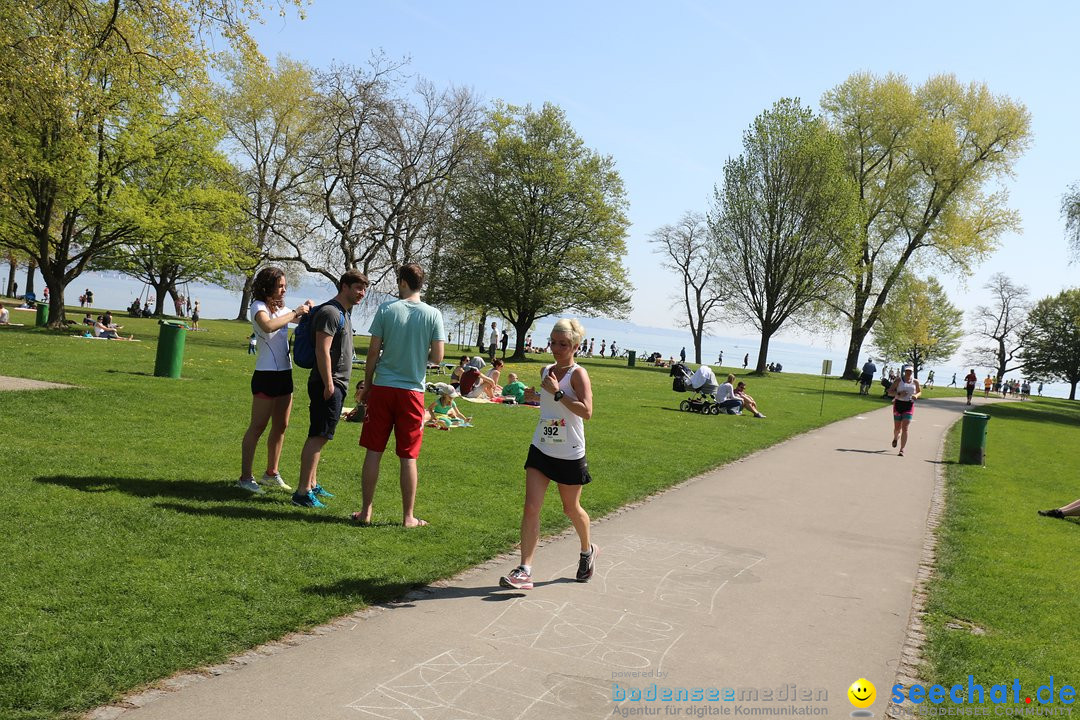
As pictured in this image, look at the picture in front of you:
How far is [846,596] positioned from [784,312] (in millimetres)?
41486

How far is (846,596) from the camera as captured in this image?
19.7 feet

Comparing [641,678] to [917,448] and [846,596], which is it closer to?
[846,596]

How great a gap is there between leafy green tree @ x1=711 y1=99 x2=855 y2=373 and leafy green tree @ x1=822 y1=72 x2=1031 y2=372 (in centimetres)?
212

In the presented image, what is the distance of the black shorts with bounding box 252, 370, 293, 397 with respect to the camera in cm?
727

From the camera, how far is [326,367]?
6.86 m

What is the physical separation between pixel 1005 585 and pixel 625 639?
3917mm

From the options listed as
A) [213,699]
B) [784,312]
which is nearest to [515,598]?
[213,699]

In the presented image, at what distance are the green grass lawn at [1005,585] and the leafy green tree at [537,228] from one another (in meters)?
31.8

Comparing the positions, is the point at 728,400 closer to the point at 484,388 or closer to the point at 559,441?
the point at 484,388

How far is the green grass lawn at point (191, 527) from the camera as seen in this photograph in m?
4.00

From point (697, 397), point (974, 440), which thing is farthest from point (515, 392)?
point (974, 440)

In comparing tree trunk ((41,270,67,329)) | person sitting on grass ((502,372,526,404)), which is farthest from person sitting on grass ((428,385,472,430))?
tree trunk ((41,270,67,329))

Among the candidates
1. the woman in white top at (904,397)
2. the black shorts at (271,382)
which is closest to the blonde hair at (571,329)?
the black shorts at (271,382)

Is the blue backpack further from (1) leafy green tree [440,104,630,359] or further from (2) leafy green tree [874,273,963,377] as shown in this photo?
(2) leafy green tree [874,273,963,377]
